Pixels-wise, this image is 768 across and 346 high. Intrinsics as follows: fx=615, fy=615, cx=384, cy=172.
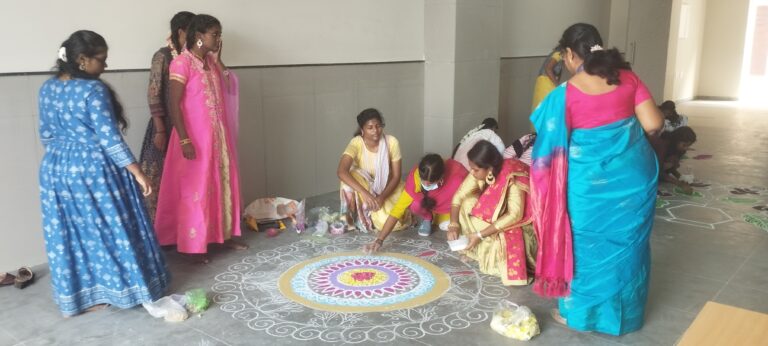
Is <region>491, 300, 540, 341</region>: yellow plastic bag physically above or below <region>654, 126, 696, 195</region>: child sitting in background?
below

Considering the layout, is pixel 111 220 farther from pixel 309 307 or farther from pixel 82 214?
pixel 309 307

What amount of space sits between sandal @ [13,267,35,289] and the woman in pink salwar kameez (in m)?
0.75

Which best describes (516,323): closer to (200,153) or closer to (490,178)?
(490,178)

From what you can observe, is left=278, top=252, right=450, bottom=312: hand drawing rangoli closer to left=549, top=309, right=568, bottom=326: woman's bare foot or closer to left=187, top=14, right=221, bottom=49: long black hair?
left=549, top=309, right=568, bottom=326: woman's bare foot

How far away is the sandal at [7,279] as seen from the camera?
3430mm

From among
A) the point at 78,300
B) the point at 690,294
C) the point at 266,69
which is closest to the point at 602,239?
the point at 690,294

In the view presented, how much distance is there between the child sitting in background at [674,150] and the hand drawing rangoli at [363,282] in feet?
10.4

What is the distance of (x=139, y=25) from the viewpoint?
13.2 ft

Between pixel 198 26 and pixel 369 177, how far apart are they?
1651 mm

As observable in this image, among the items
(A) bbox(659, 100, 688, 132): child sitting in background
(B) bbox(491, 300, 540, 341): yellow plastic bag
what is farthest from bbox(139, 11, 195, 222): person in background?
(A) bbox(659, 100, 688, 132): child sitting in background

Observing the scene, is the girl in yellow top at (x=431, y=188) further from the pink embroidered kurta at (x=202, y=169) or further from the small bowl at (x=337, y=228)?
the pink embroidered kurta at (x=202, y=169)

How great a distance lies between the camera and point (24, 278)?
11.3 feet

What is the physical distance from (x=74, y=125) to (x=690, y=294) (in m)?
3.24

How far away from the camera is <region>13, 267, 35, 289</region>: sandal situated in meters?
3.40
